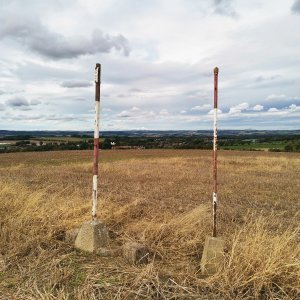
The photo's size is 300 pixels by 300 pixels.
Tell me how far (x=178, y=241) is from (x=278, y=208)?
19.9ft

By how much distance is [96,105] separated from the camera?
6273 millimetres

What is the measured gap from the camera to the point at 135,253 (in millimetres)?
5113

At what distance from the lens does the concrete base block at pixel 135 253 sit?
510 centimetres

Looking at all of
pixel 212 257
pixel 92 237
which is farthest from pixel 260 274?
pixel 92 237

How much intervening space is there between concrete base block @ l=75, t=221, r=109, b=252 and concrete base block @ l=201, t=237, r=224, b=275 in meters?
1.74

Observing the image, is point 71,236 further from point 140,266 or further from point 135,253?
point 140,266

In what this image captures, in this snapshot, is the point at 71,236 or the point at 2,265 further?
the point at 71,236

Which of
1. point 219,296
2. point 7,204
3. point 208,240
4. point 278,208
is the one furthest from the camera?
point 278,208

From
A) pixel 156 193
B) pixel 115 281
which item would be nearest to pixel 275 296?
pixel 115 281

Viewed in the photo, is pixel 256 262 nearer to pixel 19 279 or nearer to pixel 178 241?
pixel 178 241

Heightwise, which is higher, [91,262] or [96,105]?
[96,105]

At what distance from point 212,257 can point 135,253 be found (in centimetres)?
105

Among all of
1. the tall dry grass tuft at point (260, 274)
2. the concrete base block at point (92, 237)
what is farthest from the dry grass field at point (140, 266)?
the concrete base block at point (92, 237)

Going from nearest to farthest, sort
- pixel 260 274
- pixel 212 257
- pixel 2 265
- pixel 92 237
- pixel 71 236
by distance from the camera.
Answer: pixel 260 274 < pixel 212 257 < pixel 2 265 < pixel 92 237 < pixel 71 236
